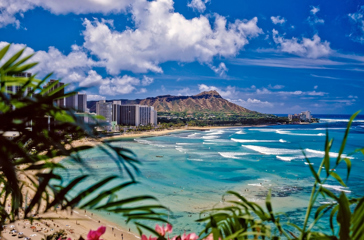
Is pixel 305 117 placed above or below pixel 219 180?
above

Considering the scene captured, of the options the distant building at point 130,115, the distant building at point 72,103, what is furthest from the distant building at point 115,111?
the distant building at point 72,103

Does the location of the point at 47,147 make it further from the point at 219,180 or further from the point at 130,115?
the point at 130,115

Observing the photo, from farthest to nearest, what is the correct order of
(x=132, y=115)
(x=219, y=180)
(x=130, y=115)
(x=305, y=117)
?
(x=305, y=117) → (x=130, y=115) → (x=132, y=115) → (x=219, y=180)

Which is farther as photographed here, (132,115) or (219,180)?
(132,115)

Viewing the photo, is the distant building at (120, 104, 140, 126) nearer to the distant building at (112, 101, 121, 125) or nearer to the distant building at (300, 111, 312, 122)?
the distant building at (112, 101, 121, 125)

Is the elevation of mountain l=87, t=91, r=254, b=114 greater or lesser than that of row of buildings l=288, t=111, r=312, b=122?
greater

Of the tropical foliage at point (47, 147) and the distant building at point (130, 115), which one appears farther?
the distant building at point (130, 115)

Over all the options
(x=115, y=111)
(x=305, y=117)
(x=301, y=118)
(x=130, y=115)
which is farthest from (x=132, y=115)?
(x=305, y=117)

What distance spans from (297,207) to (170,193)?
18.8ft

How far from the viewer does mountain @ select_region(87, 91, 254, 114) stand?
142875mm

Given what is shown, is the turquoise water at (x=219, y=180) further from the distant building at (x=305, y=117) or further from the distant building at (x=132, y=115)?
the distant building at (x=305, y=117)

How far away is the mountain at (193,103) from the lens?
142875 mm

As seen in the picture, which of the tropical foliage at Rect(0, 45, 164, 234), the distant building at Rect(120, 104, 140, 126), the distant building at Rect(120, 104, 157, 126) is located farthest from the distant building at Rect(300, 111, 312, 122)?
the tropical foliage at Rect(0, 45, 164, 234)

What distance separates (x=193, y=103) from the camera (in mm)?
149875
